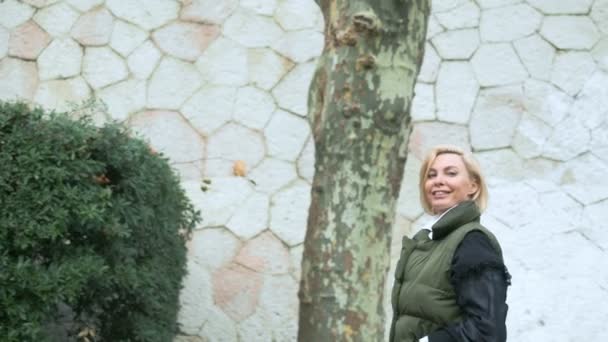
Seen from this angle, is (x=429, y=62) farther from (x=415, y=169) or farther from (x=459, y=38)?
(x=415, y=169)

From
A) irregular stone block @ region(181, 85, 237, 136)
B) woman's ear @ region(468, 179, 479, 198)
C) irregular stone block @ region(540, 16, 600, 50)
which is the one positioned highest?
irregular stone block @ region(540, 16, 600, 50)

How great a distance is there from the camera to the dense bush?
164 inches

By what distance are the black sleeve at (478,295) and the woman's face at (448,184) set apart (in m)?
0.28

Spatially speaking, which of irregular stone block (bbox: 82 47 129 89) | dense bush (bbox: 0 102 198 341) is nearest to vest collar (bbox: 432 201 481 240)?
dense bush (bbox: 0 102 198 341)

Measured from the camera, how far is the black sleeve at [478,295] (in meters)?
2.92

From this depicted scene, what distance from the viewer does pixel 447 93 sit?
596 cm

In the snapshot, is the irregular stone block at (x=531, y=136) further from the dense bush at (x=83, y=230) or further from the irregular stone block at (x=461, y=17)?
the dense bush at (x=83, y=230)

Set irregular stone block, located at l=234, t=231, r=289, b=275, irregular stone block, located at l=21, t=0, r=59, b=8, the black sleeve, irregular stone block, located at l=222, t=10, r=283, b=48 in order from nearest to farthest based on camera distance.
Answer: the black sleeve
irregular stone block, located at l=234, t=231, r=289, b=275
irregular stone block, located at l=222, t=10, r=283, b=48
irregular stone block, located at l=21, t=0, r=59, b=8

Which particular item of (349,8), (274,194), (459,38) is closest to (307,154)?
(274,194)

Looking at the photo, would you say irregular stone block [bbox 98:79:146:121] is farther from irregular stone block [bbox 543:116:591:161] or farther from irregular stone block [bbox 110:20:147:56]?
irregular stone block [bbox 543:116:591:161]

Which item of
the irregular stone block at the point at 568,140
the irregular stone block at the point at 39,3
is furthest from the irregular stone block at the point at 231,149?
the irregular stone block at the point at 568,140

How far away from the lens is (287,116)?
6.01 m

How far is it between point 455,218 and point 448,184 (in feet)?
0.65

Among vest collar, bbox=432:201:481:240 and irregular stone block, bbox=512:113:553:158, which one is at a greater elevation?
irregular stone block, bbox=512:113:553:158
